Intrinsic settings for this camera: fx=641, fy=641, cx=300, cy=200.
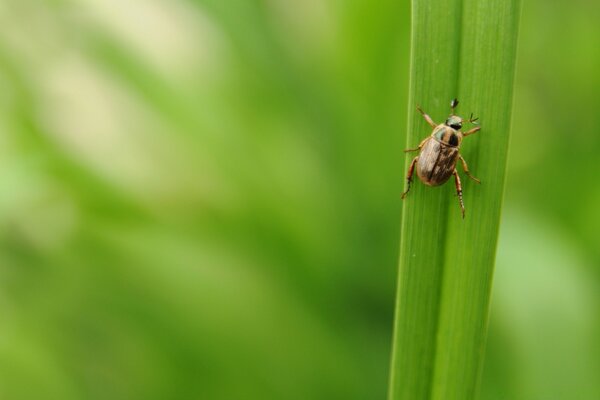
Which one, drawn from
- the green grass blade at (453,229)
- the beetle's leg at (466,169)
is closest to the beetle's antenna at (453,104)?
the green grass blade at (453,229)

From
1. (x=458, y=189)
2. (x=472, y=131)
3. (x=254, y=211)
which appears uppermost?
(x=472, y=131)

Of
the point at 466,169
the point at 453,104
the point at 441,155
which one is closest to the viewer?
the point at 453,104

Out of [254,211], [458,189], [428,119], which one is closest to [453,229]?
[458,189]

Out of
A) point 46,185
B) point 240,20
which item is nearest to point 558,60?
point 240,20

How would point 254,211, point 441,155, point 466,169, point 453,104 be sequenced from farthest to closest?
point 254,211
point 441,155
point 466,169
point 453,104

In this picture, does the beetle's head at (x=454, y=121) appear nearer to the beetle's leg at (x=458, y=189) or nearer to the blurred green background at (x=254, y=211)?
the beetle's leg at (x=458, y=189)

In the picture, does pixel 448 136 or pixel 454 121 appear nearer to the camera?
pixel 454 121

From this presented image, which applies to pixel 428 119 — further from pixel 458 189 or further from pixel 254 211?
pixel 254 211

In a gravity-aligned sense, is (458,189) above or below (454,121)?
below
